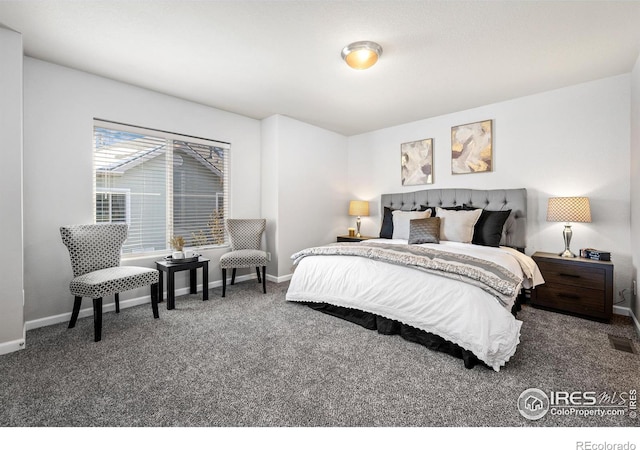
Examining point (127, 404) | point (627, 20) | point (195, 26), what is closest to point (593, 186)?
point (627, 20)

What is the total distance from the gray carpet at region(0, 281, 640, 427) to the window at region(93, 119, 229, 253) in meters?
1.19

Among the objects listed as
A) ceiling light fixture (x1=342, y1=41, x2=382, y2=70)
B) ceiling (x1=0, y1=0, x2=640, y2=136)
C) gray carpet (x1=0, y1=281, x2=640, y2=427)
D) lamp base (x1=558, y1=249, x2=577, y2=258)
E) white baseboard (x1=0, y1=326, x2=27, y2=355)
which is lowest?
gray carpet (x1=0, y1=281, x2=640, y2=427)

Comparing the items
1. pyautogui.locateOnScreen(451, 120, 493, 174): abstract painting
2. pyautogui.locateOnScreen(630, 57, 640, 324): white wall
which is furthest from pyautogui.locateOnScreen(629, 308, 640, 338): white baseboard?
pyautogui.locateOnScreen(451, 120, 493, 174): abstract painting

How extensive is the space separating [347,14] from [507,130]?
110 inches

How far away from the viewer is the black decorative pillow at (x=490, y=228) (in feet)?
10.8

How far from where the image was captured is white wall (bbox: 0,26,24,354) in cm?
216

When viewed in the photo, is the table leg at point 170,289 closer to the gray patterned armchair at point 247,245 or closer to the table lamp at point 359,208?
the gray patterned armchair at point 247,245

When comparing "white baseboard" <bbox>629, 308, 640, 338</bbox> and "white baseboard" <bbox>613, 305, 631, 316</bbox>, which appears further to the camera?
"white baseboard" <bbox>613, 305, 631, 316</bbox>

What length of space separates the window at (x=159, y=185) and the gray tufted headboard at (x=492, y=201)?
2972 mm

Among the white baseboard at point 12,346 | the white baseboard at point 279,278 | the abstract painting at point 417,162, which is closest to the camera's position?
the white baseboard at point 12,346

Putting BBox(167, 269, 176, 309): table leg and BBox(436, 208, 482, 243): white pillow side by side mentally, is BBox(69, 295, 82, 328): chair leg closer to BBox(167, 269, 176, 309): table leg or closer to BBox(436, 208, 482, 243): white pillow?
BBox(167, 269, 176, 309): table leg

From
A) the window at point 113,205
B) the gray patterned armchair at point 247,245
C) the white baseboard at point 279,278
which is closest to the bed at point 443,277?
the gray patterned armchair at point 247,245

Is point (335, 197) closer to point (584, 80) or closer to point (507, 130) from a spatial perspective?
point (507, 130)

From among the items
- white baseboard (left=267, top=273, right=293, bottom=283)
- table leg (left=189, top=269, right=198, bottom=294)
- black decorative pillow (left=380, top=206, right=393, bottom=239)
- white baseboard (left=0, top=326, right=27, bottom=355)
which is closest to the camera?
white baseboard (left=0, top=326, right=27, bottom=355)
